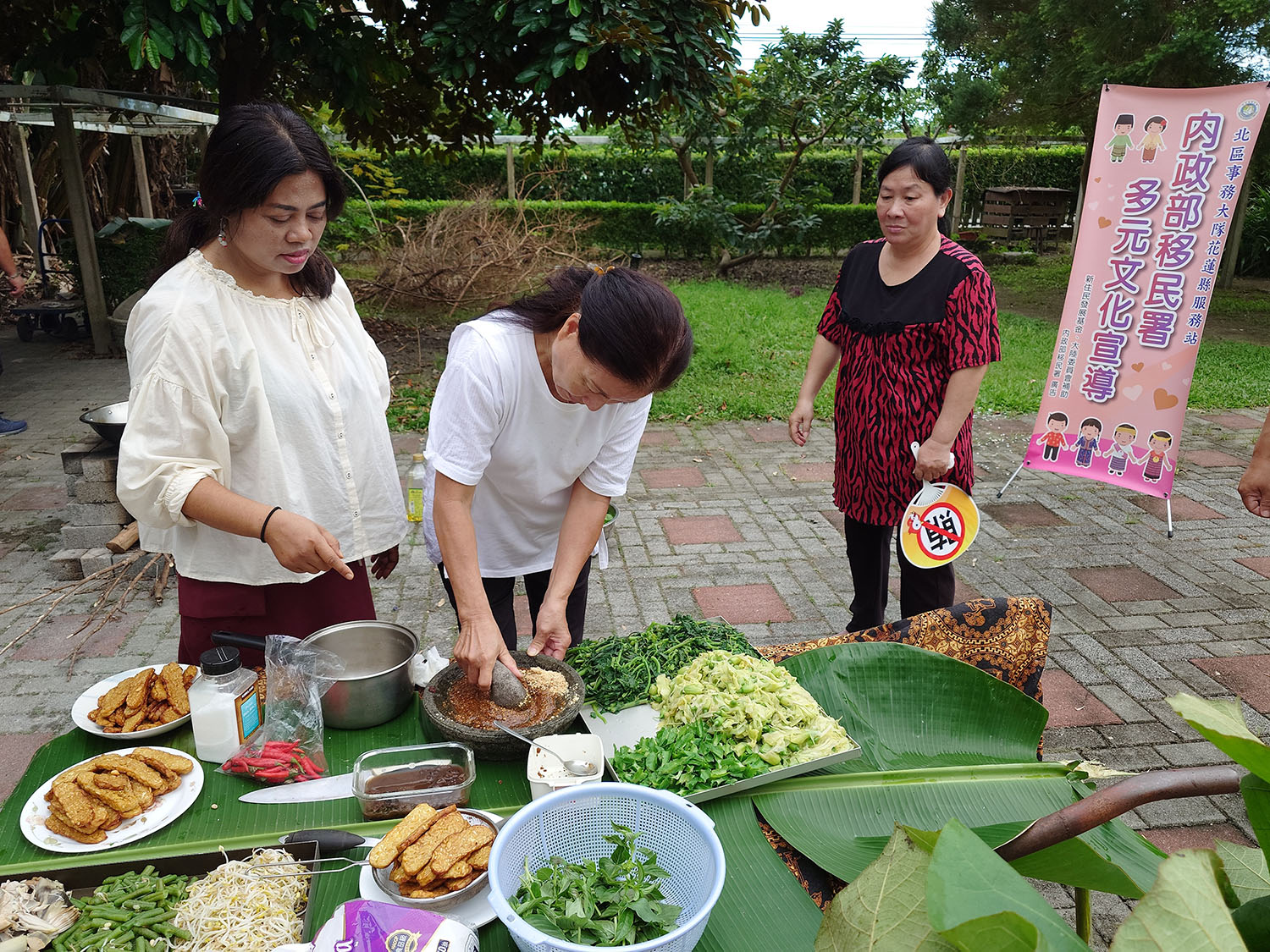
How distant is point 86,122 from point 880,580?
9.53 metres

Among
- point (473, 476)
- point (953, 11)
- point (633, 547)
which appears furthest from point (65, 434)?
point (953, 11)

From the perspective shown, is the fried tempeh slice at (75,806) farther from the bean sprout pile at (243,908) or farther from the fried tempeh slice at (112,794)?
the bean sprout pile at (243,908)

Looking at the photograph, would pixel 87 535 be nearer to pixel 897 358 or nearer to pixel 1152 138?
pixel 897 358

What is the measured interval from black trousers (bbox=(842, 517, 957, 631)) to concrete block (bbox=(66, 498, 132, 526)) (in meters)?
3.46

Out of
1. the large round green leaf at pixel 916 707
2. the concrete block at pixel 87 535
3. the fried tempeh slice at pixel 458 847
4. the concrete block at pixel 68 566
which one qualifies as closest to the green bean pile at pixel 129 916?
the fried tempeh slice at pixel 458 847

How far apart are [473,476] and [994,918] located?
145cm

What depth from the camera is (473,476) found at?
193 centimetres

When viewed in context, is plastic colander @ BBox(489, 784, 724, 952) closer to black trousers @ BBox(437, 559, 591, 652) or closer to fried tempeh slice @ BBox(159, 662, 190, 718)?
fried tempeh slice @ BBox(159, 662, 190, 718)

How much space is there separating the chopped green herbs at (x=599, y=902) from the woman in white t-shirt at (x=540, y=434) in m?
0.55

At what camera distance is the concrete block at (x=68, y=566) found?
423cm

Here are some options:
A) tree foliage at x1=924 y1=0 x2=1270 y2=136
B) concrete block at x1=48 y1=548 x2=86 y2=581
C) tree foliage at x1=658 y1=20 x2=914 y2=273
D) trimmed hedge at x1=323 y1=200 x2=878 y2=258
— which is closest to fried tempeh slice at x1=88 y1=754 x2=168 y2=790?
concrete block at x1=48 y1=548 x2=86 y2=581

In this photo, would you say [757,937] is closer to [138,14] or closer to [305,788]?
[305,788]

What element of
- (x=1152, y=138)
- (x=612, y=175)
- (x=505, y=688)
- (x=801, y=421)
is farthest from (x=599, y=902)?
(x=612, y=175)

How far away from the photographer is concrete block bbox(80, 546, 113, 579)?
4168 millimetres
